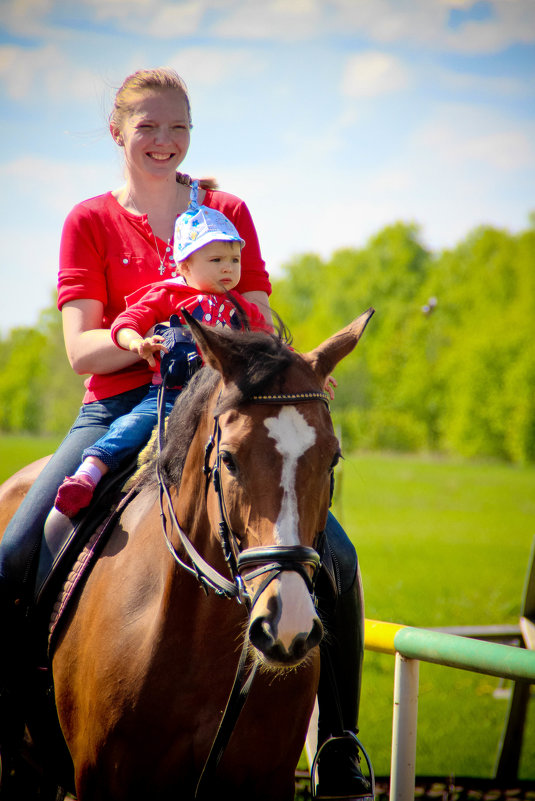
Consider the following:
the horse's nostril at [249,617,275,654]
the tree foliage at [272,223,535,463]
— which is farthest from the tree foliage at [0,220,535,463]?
the horse's nostril at [249,617,275,654]

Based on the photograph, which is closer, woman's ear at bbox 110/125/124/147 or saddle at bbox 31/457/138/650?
saddle at bbox 31/457/138/650

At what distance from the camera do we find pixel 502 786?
5.53 meters

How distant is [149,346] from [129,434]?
0.59 meters

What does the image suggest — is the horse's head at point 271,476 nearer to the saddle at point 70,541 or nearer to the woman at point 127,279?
the saddle at point 70,541

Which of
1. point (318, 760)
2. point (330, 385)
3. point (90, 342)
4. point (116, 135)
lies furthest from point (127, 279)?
point (318, 760)

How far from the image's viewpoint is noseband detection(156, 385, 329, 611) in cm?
236

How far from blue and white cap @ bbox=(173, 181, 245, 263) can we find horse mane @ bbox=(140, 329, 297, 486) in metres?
0.72

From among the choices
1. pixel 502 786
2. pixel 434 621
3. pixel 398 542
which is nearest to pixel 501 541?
pixel 398 542

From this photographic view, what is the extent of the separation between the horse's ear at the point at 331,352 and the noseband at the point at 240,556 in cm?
15

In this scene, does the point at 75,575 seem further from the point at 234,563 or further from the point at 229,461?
the point at 229,461

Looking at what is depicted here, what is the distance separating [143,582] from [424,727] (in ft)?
18.5

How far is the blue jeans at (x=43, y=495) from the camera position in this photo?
139 inches

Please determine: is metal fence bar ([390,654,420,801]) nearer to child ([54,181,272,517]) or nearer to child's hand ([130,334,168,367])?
child ([54,181,272,517])

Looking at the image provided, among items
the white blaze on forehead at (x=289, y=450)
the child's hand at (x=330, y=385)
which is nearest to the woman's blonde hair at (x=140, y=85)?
the child's hand at (x=330, y=385)
